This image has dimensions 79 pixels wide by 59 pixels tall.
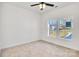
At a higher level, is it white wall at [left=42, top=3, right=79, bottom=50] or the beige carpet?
white wall at [left=42, top=3, right=79, bottom=50]

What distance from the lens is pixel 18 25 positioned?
4.43ft

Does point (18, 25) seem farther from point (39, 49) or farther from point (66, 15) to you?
point (66, 15)

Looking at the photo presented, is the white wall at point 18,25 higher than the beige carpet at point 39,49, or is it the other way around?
the white wall at point 18,25

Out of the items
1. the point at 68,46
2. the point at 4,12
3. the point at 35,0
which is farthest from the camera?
the point at 68,46

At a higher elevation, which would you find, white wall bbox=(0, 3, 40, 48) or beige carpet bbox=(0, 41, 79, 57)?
white wall bbox=(0, 3, 40, 48)

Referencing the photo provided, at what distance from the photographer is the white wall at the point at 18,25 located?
4.32 feet

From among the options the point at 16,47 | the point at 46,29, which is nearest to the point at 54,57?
the point at 46,29

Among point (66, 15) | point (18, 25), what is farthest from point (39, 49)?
point (66, 15)

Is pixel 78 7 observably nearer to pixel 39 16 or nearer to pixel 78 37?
pixel 78 37

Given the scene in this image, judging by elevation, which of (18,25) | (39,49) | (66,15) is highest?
(66,15)

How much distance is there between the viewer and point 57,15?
4.46ft

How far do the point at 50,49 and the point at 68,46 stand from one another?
0.93ft

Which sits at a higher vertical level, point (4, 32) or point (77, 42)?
point (4, 32)

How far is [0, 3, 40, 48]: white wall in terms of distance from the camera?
132 cm
